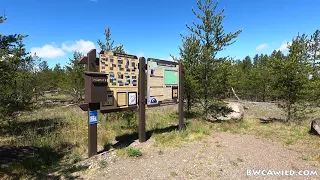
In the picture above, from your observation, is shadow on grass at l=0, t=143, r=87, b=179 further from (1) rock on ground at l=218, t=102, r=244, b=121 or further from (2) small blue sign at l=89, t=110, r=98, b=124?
(1) rock on ground at l=218, t=102, r=244, b=121

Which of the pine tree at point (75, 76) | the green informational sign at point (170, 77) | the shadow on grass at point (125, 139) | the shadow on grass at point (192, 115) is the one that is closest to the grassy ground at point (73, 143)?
the shadow on grass at point (125, 139)

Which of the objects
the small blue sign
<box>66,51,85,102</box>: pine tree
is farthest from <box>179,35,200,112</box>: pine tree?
<box>66,51,85,102</box>: pine tree

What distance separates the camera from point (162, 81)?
21.9 feet

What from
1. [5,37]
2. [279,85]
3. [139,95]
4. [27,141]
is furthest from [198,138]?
[5,37]

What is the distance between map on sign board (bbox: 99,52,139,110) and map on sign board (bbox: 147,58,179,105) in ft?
1.49

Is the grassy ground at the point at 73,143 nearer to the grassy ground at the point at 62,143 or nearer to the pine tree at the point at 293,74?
the grassy ground at the point at 62,143

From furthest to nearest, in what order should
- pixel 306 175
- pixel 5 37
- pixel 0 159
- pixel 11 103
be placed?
1. pixel 11 103
2. pixel 5 37
3. pixel 0 159
4. pixel 306 175

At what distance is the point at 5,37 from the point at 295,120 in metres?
12.6

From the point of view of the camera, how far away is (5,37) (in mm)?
6539

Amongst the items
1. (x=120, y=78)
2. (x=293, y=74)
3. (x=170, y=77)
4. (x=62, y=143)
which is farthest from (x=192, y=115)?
(x=62, y=143)

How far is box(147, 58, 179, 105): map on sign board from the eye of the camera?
20.4 ft

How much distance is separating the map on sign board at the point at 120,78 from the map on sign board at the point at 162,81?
45 centimetres

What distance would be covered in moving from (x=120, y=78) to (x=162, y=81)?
162cm

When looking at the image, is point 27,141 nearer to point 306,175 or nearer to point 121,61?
point 121,61
